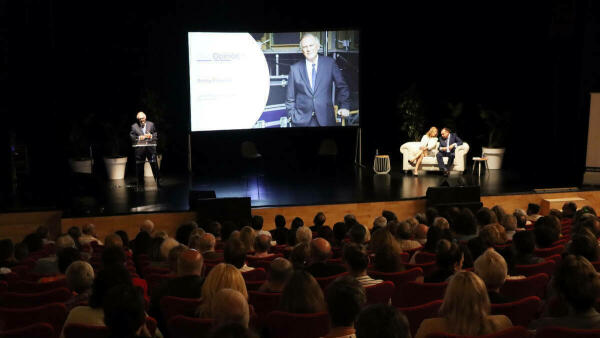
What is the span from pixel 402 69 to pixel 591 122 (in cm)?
480

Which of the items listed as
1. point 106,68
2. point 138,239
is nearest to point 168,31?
point 106,68

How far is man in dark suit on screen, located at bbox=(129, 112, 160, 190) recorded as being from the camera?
11945 millimetres

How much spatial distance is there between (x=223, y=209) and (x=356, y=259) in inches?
211

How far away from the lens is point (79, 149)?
1355 cm

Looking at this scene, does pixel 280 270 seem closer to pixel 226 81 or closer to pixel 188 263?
pixel 188 263

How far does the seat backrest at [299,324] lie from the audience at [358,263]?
981 mm

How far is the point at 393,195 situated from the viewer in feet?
36.2

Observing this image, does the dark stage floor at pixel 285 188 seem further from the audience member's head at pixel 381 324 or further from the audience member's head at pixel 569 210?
the audience member's head at pixel 381 324

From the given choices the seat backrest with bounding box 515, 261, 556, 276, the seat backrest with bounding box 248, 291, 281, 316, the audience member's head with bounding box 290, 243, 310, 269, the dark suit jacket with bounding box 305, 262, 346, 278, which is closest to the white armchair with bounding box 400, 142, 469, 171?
the seat backrest with bounding box 515, 261, 556, 276

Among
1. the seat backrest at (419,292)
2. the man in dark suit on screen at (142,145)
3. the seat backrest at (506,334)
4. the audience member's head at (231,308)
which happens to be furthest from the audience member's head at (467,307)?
the man in dark suit on screen at (142,145)

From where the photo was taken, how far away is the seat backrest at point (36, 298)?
4.34m

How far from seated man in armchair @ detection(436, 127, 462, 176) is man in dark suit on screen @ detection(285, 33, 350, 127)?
2.62m

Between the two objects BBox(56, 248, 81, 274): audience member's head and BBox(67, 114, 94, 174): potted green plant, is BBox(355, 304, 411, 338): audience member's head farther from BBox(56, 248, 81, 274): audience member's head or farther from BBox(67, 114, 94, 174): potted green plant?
BBox(67, 114, 94, 174): potted green plant

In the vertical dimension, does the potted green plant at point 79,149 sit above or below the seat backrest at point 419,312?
above
